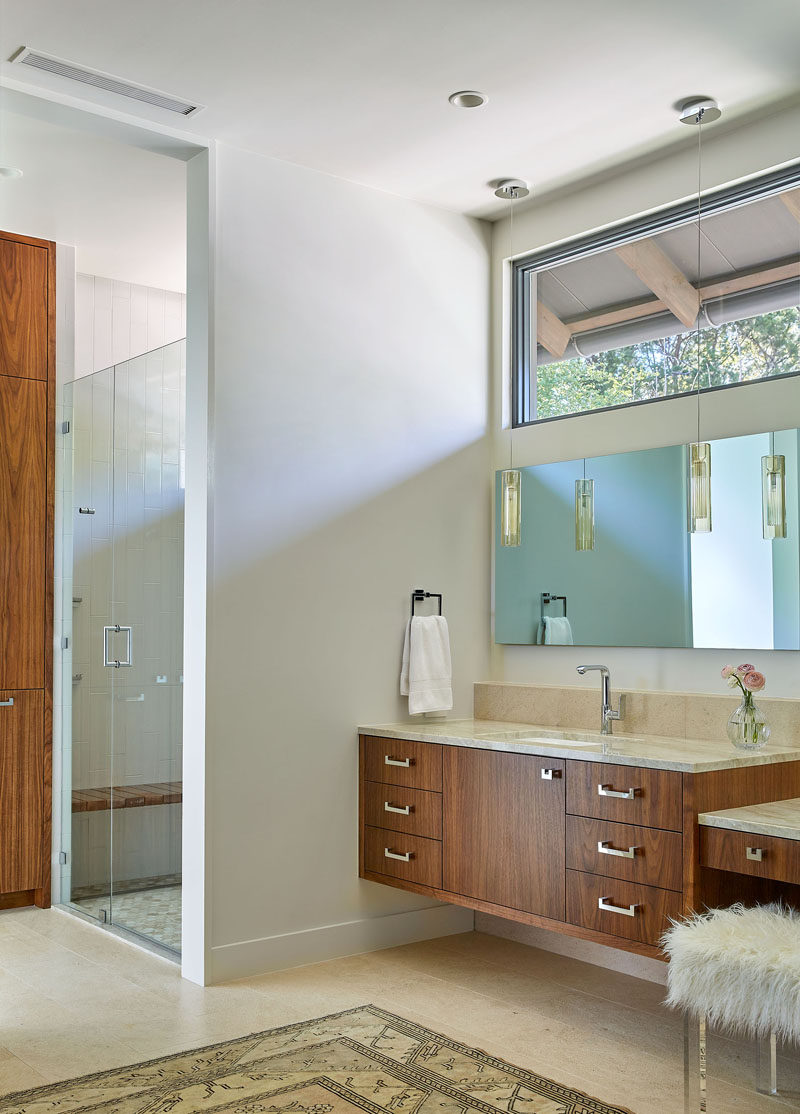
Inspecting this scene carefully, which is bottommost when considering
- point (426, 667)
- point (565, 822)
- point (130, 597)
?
point (565, 822)

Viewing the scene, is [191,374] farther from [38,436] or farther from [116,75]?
[38,436]

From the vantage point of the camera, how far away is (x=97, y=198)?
13.4 ft

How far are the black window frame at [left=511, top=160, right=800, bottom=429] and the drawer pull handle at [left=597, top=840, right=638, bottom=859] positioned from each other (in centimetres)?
154

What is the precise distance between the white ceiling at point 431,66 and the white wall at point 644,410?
128 mm

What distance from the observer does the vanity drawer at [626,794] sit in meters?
2.83

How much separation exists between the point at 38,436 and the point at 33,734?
1258 mm

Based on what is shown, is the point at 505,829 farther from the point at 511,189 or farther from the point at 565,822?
the point at 511,189

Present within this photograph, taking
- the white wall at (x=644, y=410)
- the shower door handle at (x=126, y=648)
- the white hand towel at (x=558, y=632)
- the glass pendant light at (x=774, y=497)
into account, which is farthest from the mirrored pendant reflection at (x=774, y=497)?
the shower door handle at (x=126, y=648)

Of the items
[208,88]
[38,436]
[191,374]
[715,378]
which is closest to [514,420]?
[715,378]

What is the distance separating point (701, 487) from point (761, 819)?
3.31 feet

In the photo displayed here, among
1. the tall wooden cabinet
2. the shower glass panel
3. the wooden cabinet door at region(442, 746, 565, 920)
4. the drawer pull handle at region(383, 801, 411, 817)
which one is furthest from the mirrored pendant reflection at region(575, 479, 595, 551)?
the tall wooden cabinet

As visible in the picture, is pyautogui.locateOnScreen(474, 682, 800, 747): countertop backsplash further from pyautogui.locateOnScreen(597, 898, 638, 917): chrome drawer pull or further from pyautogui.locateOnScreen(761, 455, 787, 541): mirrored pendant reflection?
pyautogui.locateOnScreen(597, 898, 638, 917): chrome drawer pull

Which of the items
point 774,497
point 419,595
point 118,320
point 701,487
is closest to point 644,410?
point 701,487

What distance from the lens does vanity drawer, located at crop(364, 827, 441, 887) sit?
3598mm
